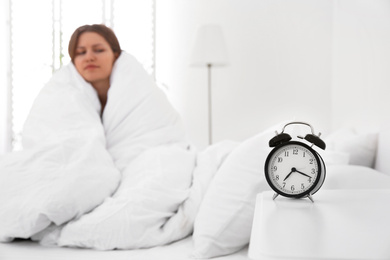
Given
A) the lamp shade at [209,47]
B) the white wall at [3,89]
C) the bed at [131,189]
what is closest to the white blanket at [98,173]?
the bed at [131,189]

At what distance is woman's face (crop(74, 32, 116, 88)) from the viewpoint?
73.8 inches

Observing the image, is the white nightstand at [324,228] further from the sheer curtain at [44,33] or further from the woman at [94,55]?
the sheer curtain at [44,33]

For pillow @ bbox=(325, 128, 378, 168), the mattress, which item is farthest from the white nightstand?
pillow @ bbox=(325, 128, 378, 168)

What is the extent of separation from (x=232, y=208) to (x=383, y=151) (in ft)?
1.84

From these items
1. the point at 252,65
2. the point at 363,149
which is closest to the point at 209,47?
the point at 252,65

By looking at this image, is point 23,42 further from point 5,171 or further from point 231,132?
point 5,171

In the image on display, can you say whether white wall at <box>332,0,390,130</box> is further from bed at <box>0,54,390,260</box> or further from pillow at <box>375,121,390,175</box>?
bed at <box>0,54,390,260</box>

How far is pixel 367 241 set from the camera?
1.69ft

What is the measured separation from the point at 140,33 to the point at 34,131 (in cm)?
→ 290

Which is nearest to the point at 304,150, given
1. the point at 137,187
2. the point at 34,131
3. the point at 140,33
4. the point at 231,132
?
the point at 137,187

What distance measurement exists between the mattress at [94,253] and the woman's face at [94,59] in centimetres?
83

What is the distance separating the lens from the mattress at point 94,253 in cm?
112

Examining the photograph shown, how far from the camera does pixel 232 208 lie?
45.0 inches

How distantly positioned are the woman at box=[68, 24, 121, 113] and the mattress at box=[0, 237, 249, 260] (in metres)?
0.82
